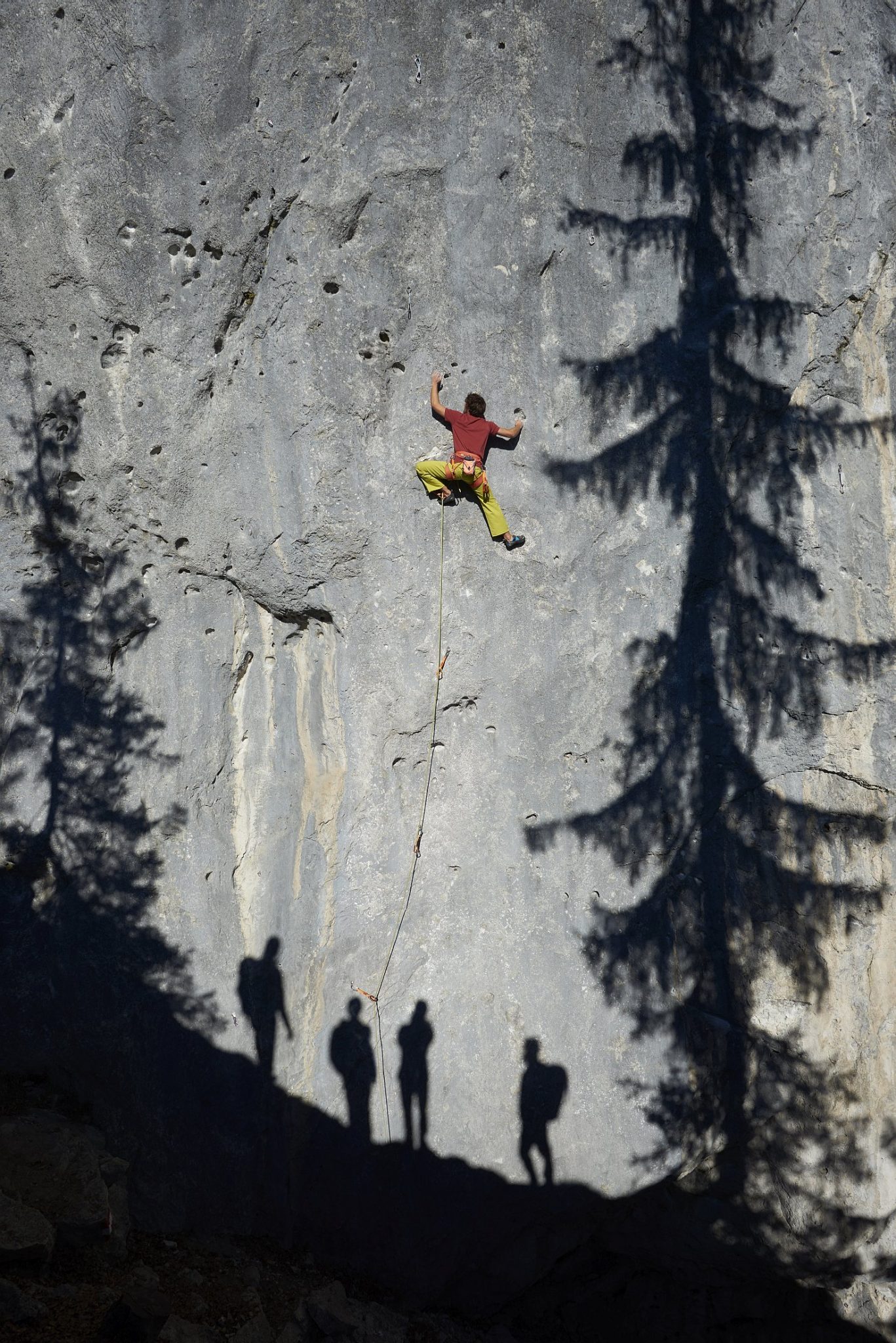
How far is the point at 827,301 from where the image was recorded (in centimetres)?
707

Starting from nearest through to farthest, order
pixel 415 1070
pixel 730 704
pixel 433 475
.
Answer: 1. pixel 433 475
2. pixel 415 1070
3. pixel 730 704

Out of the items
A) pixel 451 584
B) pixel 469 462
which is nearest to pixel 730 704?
pixel 451 584

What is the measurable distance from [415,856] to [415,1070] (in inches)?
55.7

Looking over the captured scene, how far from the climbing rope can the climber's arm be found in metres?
0.61

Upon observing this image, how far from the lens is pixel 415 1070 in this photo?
22.3 ft

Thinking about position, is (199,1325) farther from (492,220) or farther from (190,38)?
(190,38)

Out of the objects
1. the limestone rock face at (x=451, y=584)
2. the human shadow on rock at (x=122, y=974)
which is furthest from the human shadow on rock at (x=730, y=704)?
the human shadow on rock at (x=122, y=974)

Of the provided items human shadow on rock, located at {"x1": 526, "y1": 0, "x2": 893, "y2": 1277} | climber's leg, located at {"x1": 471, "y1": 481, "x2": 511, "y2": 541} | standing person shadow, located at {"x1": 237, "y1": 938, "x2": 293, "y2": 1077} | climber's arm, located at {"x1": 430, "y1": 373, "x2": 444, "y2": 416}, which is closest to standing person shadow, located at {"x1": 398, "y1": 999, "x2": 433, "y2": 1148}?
standing person shadow, located at {"x1": 237, "y1": 938, "x2": 293, "y2": 1077}

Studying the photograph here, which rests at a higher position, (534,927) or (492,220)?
(492,220)

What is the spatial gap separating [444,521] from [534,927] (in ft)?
9.18

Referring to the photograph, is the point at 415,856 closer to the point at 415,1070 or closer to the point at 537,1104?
the point at 415,1070

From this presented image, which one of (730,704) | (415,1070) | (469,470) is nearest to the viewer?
(469,470)

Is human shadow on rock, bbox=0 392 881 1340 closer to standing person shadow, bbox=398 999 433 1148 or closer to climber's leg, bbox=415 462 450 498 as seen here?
standing person shadow, bbox=398 999 433 1148

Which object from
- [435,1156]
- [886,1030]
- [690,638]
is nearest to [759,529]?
[690,638]
